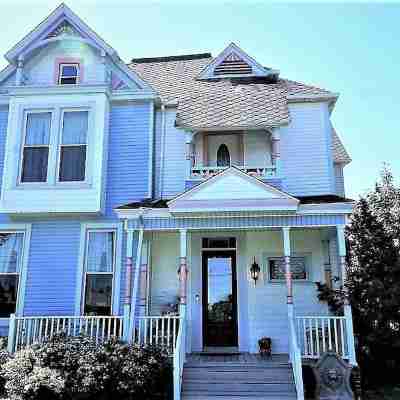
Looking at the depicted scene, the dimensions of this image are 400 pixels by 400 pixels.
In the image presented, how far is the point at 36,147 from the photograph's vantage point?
40.6 feet

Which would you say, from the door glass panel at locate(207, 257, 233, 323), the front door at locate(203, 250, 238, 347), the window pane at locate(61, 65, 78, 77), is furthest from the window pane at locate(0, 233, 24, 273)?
the door glass panel at locate(207, 257, 233, 323)

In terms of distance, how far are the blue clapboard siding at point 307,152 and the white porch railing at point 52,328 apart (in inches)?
231

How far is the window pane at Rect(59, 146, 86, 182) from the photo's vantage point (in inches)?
475

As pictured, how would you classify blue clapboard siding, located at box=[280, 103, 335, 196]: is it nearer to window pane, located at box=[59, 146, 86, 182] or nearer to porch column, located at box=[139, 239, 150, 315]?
porch column, located at box=[139, 239, 150, 315]

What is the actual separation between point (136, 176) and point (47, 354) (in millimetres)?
5244

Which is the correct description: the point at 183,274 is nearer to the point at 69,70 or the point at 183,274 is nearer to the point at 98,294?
the point at 98,294

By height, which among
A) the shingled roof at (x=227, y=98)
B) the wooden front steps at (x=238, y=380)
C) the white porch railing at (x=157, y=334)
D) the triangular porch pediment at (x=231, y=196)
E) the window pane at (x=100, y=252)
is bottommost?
the wooden front steps at (x=238, y=380)

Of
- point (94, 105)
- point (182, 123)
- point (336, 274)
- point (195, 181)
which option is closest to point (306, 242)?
point (336, 274)

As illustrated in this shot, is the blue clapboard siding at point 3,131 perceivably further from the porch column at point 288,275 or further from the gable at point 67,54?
the porch column at point 288,275

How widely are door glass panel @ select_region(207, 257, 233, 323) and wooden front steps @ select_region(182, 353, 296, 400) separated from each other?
195 centimetres

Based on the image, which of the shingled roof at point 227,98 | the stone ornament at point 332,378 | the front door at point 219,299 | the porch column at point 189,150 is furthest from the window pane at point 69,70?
the stone ornament at point 332,378

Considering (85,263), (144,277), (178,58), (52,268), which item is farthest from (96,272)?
(178,58)

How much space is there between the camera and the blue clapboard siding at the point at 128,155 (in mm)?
12344

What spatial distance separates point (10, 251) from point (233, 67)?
8791mm
